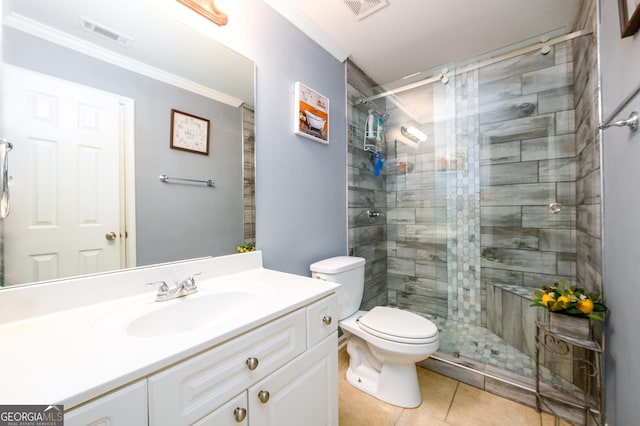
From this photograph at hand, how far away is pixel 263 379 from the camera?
2.54ft

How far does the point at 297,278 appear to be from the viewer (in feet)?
3.84

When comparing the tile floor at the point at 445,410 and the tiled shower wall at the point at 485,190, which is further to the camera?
the tiled shower wall at the point at 485,190

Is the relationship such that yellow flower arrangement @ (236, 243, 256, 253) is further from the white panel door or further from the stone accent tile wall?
the white panel door

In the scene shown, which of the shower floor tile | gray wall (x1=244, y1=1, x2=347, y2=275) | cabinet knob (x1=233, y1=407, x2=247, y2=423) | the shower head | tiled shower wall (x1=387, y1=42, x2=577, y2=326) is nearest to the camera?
cabinet knob (x1=233, y1=407, x2=247, y2=423)

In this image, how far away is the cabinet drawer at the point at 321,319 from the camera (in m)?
0.94

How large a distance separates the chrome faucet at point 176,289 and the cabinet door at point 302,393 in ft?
1.51

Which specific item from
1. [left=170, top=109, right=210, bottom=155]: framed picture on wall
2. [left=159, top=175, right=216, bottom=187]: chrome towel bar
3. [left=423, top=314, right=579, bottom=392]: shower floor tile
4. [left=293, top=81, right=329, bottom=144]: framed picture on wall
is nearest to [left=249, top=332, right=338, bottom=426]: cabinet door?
[left=159, top=175, right=216, bottom=187]: chrome towel bar

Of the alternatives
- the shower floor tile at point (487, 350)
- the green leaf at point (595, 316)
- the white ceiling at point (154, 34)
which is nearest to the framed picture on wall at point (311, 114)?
the white ceiling at point (154, 34)

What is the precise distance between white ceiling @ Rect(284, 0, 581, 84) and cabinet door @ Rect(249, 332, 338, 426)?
74.3 inches

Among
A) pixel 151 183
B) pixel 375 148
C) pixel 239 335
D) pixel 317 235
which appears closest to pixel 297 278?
pixel 239 335

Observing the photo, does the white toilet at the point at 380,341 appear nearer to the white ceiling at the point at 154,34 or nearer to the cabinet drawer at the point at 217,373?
the cabinet drawer at the point at 217,373

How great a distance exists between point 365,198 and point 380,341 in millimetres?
1239

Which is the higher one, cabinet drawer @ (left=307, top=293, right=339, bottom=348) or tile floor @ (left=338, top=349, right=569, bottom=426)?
cabinet drawer @ (left=307, top=293, right=339, bottom=348)

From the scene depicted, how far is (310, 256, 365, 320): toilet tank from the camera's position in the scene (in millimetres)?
1558
